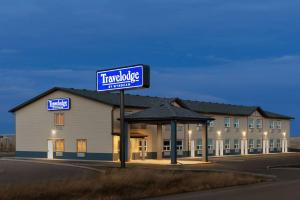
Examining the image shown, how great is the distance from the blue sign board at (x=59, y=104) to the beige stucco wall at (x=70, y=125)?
425 mm

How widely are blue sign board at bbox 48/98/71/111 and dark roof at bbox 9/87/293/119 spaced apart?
954mm

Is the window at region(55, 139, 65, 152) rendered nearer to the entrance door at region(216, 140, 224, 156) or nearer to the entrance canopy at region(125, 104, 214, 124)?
the entrance canopy at region(125, 104, 214, 124)

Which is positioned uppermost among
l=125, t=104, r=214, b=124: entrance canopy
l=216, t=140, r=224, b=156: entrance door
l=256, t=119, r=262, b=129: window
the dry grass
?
l=125, t=104, r=214, b=124: entrance canopy

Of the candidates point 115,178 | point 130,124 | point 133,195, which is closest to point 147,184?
point 115,178

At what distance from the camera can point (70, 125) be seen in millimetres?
51219

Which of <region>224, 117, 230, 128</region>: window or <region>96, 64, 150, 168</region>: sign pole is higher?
<region>96, 64, 150, 168</region>: sign pole

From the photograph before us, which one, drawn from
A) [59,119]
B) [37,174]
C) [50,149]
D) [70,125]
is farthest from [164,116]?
[37,174]

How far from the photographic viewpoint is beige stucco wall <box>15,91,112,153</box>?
48688mm

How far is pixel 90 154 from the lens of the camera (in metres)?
49.7

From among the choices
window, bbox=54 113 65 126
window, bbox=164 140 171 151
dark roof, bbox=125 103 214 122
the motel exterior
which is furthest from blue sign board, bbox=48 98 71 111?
window, bbox=164 140 171 151

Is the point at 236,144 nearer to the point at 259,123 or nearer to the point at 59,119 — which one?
the point at 259,123

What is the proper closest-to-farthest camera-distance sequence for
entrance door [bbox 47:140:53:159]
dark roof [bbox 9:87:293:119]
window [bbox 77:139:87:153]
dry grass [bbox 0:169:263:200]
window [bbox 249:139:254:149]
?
1. dry grass [bbox 0:169:263:200]
2. window [bbox 77:139:87:153]
3. dark roof [bbox 9:87:293:119]
4. entrance door [bbox 47:140:53:159]
5. window [bbox 249:139:254:149]

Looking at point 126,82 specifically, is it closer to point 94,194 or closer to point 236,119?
point 94,194

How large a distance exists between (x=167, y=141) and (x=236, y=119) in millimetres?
14659
